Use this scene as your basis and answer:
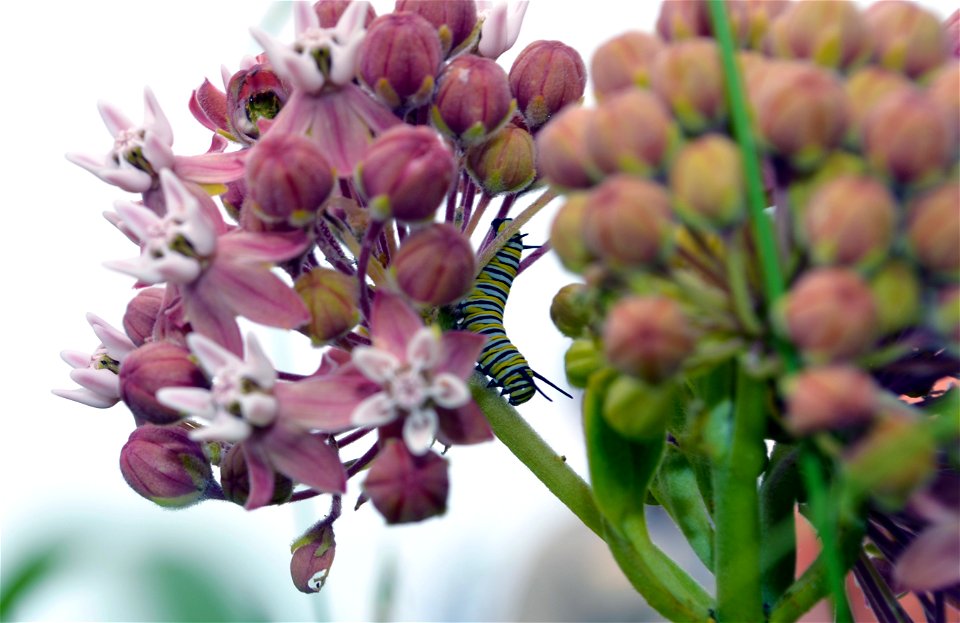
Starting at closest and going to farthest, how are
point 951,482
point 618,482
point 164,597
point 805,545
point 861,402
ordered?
point 861,402, point 951,482, point 618,482, point 164,597, point 805,545

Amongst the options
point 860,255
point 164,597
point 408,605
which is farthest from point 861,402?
point 408,605

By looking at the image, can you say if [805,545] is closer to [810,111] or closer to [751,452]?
[751,452]

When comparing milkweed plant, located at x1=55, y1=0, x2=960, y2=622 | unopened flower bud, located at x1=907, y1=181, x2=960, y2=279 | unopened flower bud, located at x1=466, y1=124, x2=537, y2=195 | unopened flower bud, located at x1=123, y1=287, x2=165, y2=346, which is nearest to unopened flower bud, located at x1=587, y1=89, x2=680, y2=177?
milkweed plant, located at x1=55, y1=0, x2=960, y2=622

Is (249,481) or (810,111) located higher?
(810,111)

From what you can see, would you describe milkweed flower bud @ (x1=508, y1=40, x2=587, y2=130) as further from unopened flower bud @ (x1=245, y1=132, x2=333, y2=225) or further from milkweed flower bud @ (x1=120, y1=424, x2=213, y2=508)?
milkweed flower bud @ (x1=120, y1=424, x2=213, y2=508)

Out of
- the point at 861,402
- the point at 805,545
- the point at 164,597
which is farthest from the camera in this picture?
the point at 805,545

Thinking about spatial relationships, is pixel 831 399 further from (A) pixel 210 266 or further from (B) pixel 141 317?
(B) pixel 141 317

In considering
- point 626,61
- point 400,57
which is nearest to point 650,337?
point 626,61
